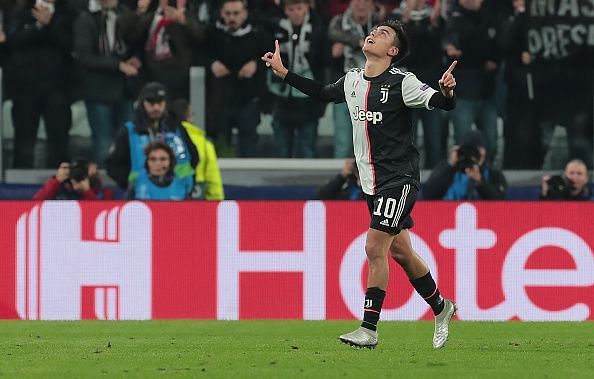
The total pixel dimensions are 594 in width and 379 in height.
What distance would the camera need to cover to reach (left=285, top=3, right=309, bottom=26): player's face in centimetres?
1489

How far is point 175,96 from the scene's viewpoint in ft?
49.6

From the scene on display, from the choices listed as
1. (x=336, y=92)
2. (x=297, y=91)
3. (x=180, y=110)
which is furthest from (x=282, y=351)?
(x=297, y=91)

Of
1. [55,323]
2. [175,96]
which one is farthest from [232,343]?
[175,96]

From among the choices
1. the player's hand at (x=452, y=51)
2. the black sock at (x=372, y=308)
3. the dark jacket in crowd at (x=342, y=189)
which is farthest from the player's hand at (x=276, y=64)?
the player's hand at (x=452, y=51)

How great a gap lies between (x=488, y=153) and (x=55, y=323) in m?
5.09

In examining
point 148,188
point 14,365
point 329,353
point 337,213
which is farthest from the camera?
point 148,188

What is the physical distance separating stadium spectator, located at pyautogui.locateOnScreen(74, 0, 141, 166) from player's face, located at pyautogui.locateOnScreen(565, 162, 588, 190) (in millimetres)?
4399

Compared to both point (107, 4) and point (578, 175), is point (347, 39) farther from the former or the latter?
point (578, 175)

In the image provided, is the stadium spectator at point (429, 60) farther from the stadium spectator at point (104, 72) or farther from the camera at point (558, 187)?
the stadium spectator at point (104, 72)

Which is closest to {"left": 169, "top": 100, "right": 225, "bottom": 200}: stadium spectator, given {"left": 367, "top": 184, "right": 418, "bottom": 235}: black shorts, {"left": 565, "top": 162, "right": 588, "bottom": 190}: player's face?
{"left": 565, "top": 162, "right": 588, "bottom": 190}: player's face

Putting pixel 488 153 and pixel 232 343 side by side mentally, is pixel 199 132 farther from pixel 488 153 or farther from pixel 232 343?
pixel 232 343

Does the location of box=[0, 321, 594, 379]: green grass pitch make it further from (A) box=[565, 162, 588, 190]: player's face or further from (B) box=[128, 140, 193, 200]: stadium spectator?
(A) box=[565, 162, 588, 190]: player's face

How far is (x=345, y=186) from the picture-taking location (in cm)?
1395

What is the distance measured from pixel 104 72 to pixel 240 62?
4.47 feet
